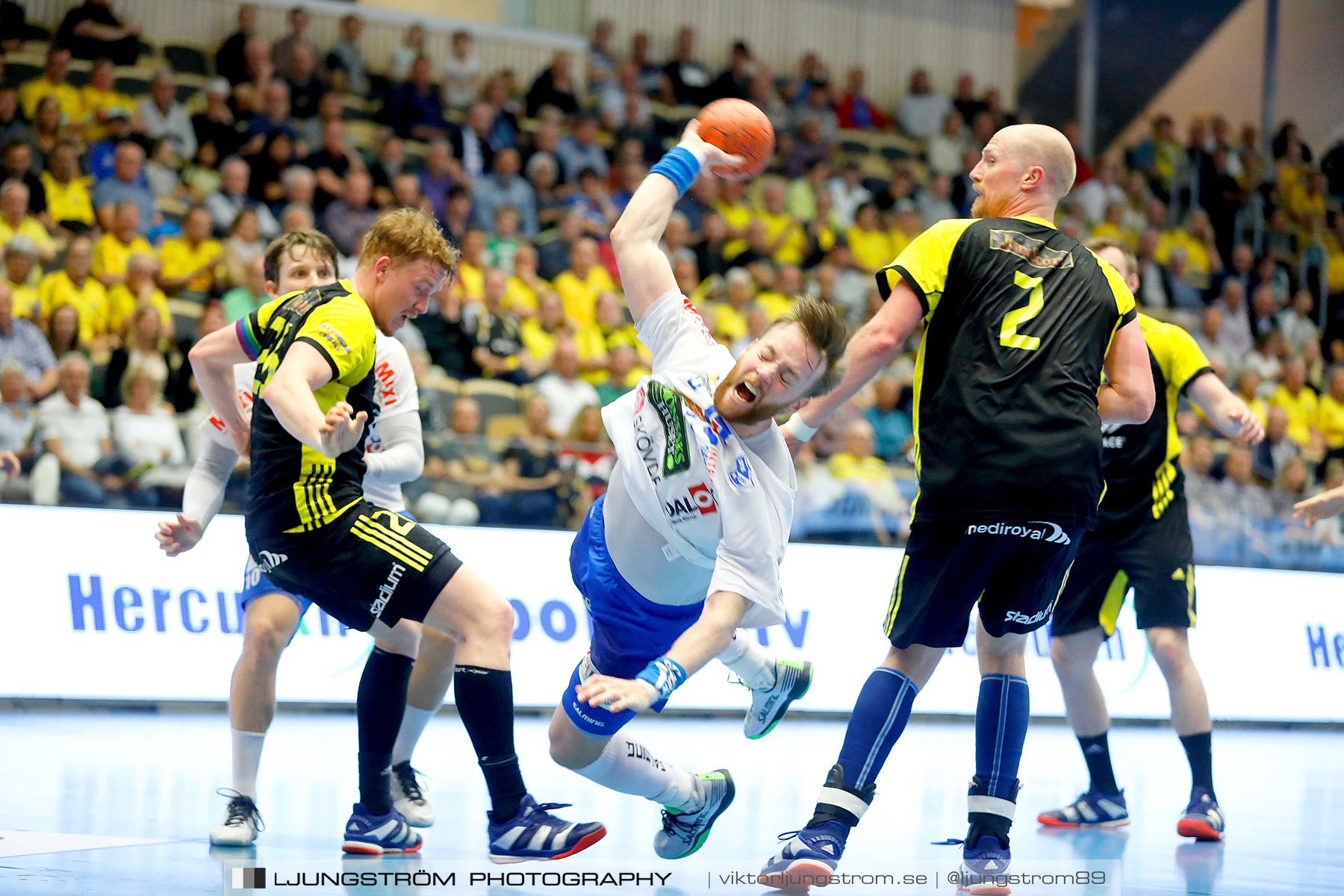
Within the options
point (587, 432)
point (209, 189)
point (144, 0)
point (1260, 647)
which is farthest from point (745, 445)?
point (144, 0)

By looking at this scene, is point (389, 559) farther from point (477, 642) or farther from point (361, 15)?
point (361, 15)

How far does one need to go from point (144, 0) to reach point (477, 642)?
13636mm

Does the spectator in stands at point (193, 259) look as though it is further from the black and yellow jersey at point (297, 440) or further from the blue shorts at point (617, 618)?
the blue shorts at point (617, 618)

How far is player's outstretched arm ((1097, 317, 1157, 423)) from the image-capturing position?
15.3ft

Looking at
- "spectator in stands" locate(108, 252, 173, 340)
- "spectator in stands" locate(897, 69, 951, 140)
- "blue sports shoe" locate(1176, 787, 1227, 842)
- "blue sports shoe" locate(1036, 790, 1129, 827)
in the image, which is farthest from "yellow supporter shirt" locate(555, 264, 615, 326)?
"blue sports shoe" locate(1176, 787, 1227, 842)


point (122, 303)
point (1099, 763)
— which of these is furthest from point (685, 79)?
point (1099, 763)

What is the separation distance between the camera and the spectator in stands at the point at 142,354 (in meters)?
10.9

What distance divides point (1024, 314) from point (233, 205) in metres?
10.3

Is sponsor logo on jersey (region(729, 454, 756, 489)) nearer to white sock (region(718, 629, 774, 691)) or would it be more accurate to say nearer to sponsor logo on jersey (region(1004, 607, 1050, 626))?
white sock (region(718, 629, 774, 691))

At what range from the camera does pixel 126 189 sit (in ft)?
42.1

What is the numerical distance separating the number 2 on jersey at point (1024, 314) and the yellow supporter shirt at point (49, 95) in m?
11.5

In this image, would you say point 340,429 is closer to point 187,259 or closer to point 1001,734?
point 1001,734

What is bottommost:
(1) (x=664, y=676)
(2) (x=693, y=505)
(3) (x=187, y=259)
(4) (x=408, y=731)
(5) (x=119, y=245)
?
(4) (x=408, y=731)

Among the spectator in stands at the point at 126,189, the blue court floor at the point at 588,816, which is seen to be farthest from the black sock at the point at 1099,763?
the spectator in stands at the point at 126,189
